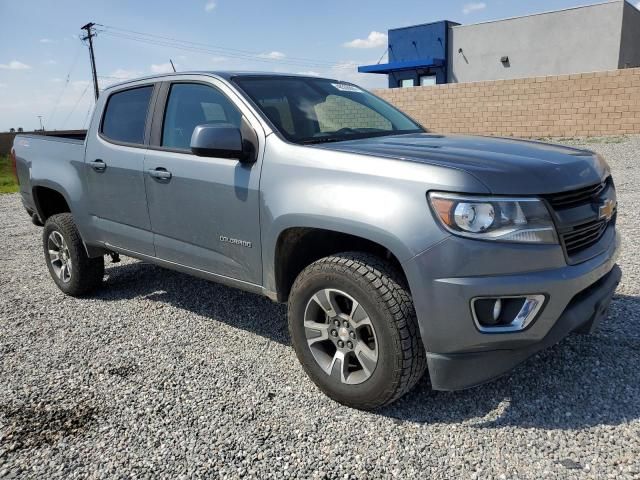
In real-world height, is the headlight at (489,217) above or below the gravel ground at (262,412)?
above

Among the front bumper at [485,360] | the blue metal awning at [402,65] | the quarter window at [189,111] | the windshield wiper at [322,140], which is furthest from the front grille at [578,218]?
the blue metal awning at [402,65]

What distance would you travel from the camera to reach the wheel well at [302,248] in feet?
9.72

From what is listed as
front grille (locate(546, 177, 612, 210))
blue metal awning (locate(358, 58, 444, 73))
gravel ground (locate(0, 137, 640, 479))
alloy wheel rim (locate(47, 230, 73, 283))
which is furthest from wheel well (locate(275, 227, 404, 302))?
blue metal awning (locate(358, 58, 444, 73))

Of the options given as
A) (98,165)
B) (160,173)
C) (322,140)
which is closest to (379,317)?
(322,140)

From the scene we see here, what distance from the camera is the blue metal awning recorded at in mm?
27281

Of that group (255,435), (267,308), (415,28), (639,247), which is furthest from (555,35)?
(255,435)

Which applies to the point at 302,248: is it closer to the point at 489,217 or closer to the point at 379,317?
the point at 379,317

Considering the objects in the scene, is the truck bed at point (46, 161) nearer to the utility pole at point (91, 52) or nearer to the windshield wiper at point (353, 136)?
the windshield wiper at point (353, 136)

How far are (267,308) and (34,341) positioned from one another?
1750 millimetres

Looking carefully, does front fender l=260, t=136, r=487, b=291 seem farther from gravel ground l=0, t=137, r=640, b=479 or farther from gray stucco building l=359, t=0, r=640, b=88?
gray stucco building l=359, t=0, r=640, b=88

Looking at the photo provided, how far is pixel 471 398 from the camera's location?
116 inches

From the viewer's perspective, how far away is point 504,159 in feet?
8.58

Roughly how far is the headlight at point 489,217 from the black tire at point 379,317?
0.44 metres

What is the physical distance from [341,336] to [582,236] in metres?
1.30
